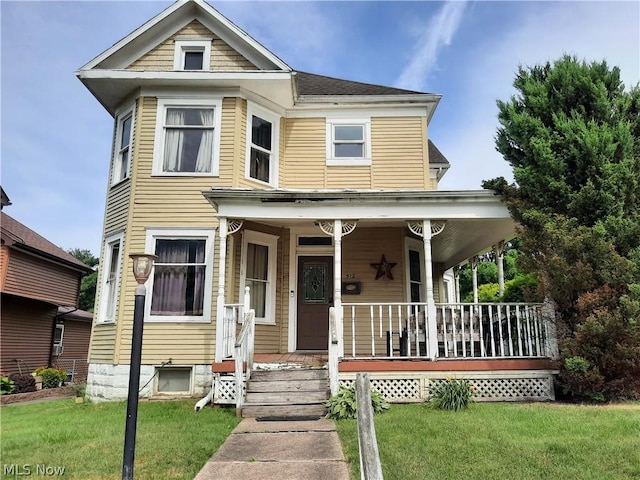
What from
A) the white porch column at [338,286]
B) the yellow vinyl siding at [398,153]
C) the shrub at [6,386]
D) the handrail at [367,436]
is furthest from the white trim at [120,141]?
the handrail at [367,436]

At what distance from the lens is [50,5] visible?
1077 centimetres

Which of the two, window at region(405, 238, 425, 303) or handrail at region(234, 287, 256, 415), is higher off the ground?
window at region(405, 238, 425, 303)

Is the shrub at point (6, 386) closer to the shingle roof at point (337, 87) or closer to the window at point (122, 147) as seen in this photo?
the window at point (122, 147)

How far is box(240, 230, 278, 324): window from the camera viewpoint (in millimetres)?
9398

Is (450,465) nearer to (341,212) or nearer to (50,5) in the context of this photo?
(341,212)

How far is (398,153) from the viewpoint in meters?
10.9

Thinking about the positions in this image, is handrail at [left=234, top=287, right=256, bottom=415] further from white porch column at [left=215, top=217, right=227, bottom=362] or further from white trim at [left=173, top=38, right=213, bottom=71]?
white trim at [left=173, top=38, right=213, bottom=71]

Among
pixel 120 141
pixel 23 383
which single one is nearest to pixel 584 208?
pixel 120 141

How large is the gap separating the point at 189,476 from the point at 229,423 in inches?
82.1

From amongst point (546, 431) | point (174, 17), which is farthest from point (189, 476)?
point (174, 17)

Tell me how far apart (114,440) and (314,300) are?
527 cm

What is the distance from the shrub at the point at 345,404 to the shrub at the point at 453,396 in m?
0.79

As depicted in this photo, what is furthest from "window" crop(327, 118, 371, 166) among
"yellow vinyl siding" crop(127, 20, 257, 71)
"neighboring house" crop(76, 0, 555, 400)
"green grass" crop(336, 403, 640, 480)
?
"green grass" crop(336, 403, 640, 480)

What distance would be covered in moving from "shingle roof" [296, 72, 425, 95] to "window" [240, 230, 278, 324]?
4197 mm
